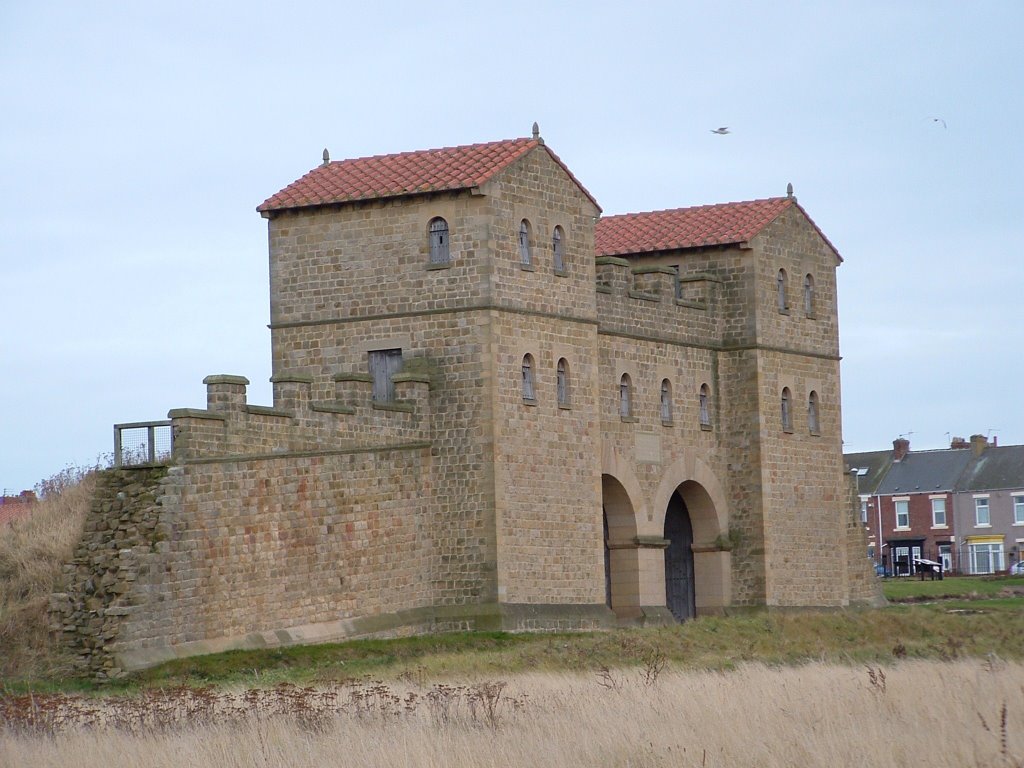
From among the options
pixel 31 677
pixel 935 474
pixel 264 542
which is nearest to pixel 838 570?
pixel 264 542

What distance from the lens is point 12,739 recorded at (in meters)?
25.0

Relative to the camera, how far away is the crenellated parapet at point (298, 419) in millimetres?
36938

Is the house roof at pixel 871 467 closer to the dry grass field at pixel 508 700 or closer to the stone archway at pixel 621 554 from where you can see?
the stone archway at pixel 621 554

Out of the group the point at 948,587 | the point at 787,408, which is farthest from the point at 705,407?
the point at 948,587

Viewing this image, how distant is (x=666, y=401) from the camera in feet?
161

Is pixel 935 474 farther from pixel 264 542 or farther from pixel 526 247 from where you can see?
pixel 264 542

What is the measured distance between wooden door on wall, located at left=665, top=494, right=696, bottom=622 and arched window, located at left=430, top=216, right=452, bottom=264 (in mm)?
11023

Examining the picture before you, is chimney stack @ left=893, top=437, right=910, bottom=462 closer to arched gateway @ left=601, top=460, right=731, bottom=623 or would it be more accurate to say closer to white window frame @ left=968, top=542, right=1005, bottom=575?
white window frame @ left=968, top=542, right=1005, bottom=575

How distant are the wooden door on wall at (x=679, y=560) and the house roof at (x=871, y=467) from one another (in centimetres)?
3906

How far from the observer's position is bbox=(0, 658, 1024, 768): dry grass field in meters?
22.8

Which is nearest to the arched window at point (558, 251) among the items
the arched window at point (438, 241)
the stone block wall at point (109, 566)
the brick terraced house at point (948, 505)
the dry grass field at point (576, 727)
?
the arched window at point (438, 241)

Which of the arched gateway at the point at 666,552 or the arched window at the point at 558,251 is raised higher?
the arched window at the point at 558,251

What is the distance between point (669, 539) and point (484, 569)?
33.1 ft

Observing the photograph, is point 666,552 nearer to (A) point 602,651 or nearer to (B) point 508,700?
(A) point 602,651
